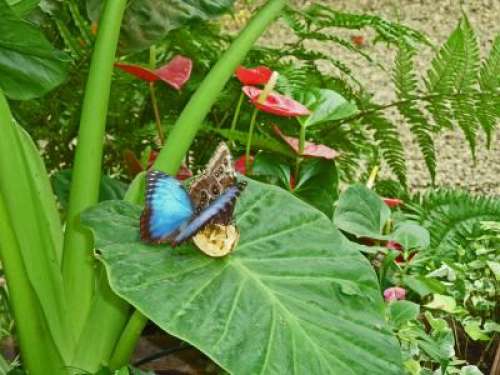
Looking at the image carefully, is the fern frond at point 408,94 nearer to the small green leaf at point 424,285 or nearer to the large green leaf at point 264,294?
the small green leaf at point 424,285

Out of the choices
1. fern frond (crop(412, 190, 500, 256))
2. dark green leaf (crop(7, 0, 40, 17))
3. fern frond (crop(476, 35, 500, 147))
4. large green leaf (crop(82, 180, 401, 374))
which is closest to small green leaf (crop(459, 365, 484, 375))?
large green leaf (crop(82, 180, 401, 374))

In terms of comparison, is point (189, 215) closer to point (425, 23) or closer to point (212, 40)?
point (212, 40)

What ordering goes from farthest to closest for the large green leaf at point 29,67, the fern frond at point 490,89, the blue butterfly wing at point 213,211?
1. the fern frond at point 490,89
2. the large green leaf at point 29,67
3. the blue butterfly wing at point 213,211

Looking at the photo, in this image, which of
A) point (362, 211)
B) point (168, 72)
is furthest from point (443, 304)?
point (168, 72)

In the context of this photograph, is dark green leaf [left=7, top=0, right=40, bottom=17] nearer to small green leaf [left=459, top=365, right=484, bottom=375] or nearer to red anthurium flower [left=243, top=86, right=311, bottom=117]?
red anthurium flower [left=243, top=86, right=311, bottom=117]

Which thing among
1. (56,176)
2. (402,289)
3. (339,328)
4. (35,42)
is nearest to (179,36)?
(56,176)

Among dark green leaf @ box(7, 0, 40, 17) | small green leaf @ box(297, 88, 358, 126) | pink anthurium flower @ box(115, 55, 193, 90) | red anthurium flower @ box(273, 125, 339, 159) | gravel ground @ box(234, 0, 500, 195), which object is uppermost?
dark green leaf @ box(7, 0, 40, 17)

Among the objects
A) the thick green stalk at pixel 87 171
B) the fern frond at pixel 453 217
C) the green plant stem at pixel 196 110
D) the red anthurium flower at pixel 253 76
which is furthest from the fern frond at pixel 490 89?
the thick green stalk at pixel 87 171
